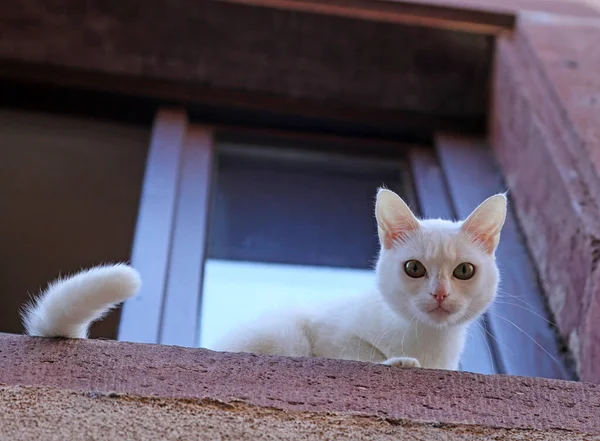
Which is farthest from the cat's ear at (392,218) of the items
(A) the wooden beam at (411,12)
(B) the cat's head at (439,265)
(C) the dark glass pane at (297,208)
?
(A) the wooden beam at (411,12)

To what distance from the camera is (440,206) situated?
1.66 metres

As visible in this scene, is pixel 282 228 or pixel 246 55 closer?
pixel 282 228

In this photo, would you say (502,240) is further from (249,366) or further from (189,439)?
(189,439)

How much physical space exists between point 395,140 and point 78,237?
856mm

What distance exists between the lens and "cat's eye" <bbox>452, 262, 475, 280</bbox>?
1056 mm

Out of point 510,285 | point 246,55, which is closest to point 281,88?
point 246,55

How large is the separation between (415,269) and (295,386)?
275 mm

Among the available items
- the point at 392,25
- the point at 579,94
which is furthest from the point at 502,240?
the point at 392,25

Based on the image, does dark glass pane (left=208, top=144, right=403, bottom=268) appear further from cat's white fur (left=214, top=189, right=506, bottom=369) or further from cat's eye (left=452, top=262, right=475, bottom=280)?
cat's eye (left=452, top=262, right=475, bottom=280)

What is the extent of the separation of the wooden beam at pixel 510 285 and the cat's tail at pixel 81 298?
598 mm

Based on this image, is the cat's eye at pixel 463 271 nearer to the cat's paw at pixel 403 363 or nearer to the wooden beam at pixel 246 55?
the cat's paw at pixel 403 363

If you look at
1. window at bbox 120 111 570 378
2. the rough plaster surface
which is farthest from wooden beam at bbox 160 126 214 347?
the rough plaster surface

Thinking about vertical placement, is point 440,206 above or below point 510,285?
above

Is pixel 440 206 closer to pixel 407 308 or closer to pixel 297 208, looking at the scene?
pixel 297 208
